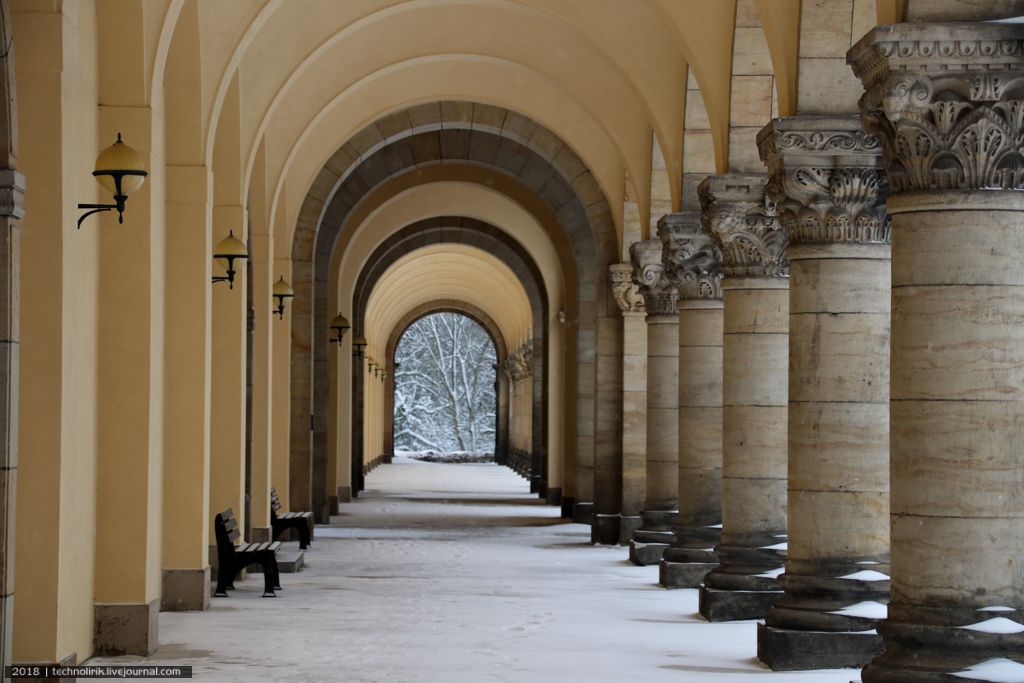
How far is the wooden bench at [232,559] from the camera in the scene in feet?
54.3

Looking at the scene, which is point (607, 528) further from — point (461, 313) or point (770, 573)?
point (461, 313)

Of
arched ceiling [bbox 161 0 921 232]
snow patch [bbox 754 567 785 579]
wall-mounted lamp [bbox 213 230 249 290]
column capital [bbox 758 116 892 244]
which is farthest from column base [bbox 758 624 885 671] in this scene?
wall-mounted lamp [bbox 213 230 249 290]

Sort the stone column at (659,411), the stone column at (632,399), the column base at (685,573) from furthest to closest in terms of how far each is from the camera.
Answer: the stone column at (632,399), the stone column at (659,411), the column base at (685,573)

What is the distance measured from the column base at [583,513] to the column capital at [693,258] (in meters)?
11.9

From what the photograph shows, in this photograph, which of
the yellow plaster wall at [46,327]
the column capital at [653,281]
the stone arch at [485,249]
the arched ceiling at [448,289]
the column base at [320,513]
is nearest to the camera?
the yellow plaster wall at [46,327]

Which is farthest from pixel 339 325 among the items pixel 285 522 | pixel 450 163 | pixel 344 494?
pixel 285 522

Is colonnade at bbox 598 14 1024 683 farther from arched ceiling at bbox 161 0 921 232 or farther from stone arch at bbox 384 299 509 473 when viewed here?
stone arch at bbox 384 299 509 473

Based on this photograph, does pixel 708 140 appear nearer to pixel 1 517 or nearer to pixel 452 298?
pixel 1 517

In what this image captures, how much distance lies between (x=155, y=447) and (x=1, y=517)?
4.31 m

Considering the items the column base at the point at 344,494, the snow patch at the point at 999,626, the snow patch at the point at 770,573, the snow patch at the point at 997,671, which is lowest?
the column base at the point at 344,494

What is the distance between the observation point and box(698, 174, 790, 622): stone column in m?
14.8

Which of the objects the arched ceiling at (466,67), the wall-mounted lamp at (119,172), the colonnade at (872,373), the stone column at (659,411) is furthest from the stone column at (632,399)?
the wall-mounted lamp at (119,172)

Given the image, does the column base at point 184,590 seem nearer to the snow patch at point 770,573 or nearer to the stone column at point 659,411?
the snow patch at point 770,573

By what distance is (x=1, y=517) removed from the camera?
8.57 meters
